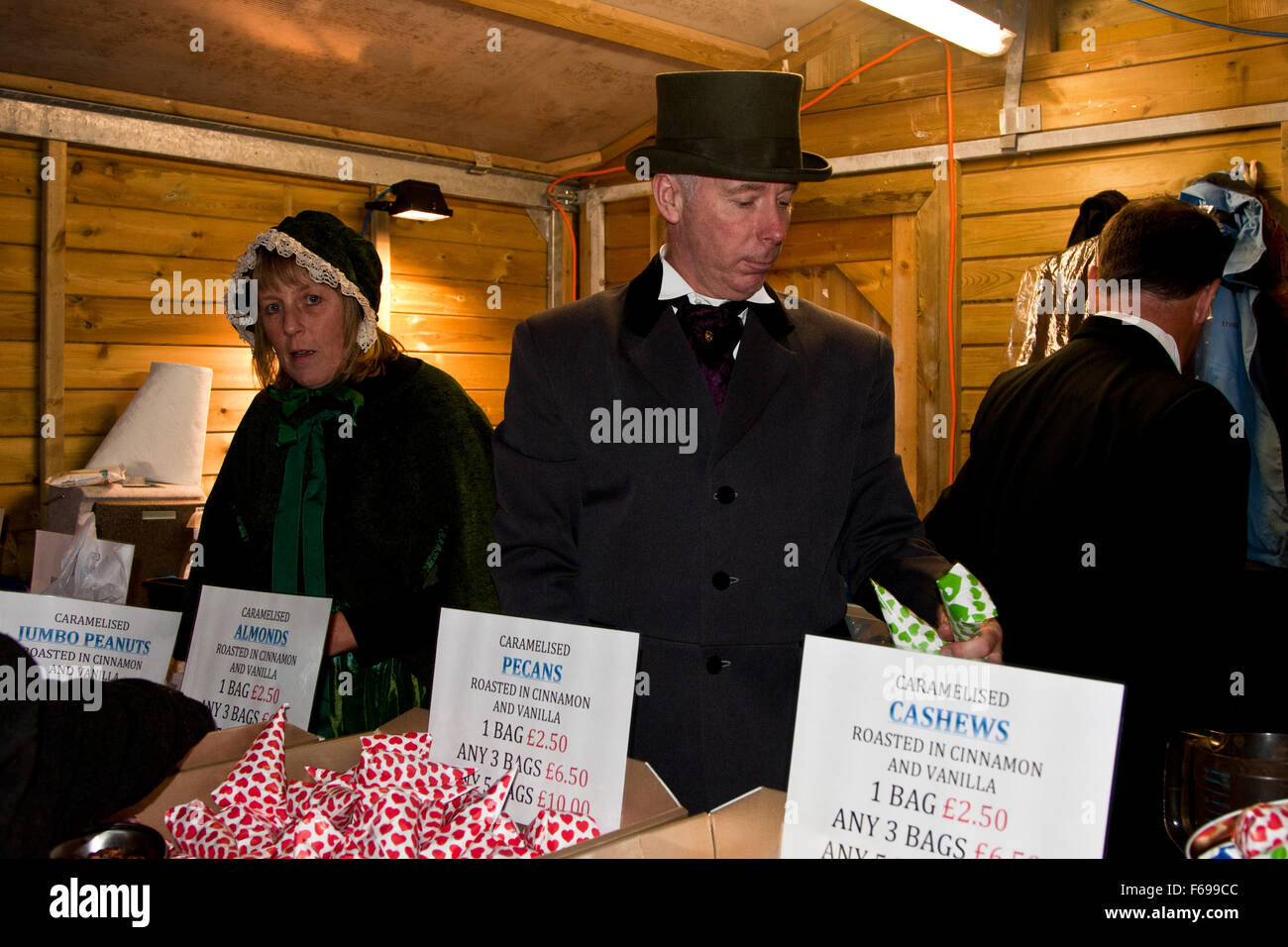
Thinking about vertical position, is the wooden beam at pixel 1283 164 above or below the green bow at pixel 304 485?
above

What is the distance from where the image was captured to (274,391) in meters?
2.01

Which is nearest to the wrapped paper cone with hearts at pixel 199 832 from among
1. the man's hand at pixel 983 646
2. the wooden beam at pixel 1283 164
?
the man's hand at pixel 983 646

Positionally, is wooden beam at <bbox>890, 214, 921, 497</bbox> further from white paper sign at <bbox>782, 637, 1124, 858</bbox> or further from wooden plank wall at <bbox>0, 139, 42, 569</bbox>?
white paper sign at <bbox>782, 637, 1124, 858</bbox>

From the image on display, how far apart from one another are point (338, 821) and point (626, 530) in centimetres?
53

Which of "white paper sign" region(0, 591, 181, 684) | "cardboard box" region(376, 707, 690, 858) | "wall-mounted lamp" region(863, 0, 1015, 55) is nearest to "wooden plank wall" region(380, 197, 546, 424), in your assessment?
"wall-mounted lamp" region(863, 0, 1015, 55)

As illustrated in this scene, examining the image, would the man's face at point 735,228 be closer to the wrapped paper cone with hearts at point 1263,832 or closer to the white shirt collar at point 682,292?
the white shirt collar at point 682,292

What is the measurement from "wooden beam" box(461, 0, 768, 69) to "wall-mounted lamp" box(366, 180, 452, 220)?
0.88 meters

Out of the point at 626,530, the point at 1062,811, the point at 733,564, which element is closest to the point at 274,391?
the point at 626,530

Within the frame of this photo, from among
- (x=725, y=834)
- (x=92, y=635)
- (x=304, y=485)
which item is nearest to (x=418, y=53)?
(x=304, y=485)

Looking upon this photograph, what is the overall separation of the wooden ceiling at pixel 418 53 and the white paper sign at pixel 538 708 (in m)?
2.83

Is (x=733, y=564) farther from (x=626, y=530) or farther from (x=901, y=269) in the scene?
(x=901, y=269)

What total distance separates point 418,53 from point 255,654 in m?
2.97

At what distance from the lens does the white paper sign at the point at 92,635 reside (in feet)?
5.16

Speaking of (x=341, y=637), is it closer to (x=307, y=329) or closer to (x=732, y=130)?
(x=307, y=329)
